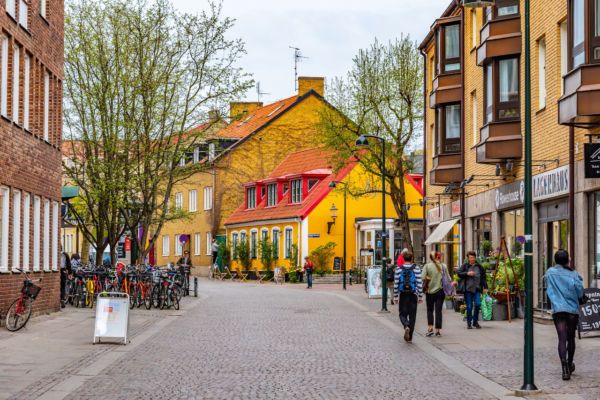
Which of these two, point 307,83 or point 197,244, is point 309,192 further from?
point 197,244

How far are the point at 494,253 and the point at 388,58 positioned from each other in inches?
1057

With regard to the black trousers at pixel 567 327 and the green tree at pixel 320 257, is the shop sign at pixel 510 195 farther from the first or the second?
the green tree at pixel 320 257

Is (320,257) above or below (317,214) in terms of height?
below

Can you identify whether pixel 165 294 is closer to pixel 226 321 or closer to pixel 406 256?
pixel 226 321

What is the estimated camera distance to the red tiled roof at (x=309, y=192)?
66812 millimetres

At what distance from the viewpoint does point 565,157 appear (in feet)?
84.5

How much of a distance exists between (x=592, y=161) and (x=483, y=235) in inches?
566

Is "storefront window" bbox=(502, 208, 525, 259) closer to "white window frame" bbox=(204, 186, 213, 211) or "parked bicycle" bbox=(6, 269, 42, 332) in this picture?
"parked bicycle" bbox=(6, 269, 42, 332)

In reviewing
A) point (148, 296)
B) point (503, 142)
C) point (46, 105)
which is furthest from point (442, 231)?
point (46, 105)

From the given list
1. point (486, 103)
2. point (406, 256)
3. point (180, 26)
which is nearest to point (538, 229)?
point (486, 103)

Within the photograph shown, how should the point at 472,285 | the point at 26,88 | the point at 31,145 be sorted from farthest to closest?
the point at 31,145 < the point at 26,88 < the point at 472,285

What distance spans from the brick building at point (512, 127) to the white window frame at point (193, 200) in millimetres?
39796

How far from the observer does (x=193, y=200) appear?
84.9m

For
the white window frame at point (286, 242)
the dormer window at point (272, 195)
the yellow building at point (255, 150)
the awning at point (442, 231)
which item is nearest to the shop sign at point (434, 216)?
the awning at point (442, 231)
